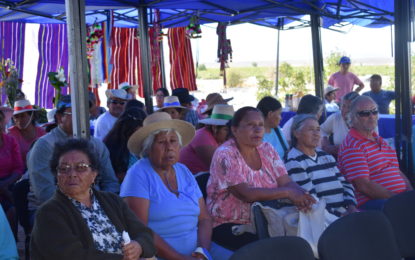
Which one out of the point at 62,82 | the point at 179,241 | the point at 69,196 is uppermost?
the point at 62,82

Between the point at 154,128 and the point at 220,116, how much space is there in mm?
1323

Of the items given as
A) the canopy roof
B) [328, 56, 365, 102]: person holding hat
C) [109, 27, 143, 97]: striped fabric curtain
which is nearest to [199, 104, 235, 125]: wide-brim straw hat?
the canopy roof

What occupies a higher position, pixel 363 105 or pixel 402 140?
pixel 363 105

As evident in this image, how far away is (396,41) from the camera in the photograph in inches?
187

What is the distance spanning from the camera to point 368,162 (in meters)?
3.75

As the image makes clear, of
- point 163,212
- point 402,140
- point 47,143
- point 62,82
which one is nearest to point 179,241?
point 163,212

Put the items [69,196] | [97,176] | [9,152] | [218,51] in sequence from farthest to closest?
[218,51], [9,152], [97,176], [69,196]

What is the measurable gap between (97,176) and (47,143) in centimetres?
82

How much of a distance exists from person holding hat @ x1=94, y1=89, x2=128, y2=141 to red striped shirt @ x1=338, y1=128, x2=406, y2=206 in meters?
2.72

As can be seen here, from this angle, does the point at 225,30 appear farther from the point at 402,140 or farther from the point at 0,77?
the point at 402,140

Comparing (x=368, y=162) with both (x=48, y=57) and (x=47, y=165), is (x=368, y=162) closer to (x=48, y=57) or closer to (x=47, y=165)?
(x=47, y=165)

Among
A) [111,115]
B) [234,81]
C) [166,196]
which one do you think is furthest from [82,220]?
[234,81]

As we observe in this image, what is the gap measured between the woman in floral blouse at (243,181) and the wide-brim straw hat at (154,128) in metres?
0.27

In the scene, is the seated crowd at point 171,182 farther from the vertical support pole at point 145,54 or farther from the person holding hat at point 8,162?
the vertical support pole at point 145,54
